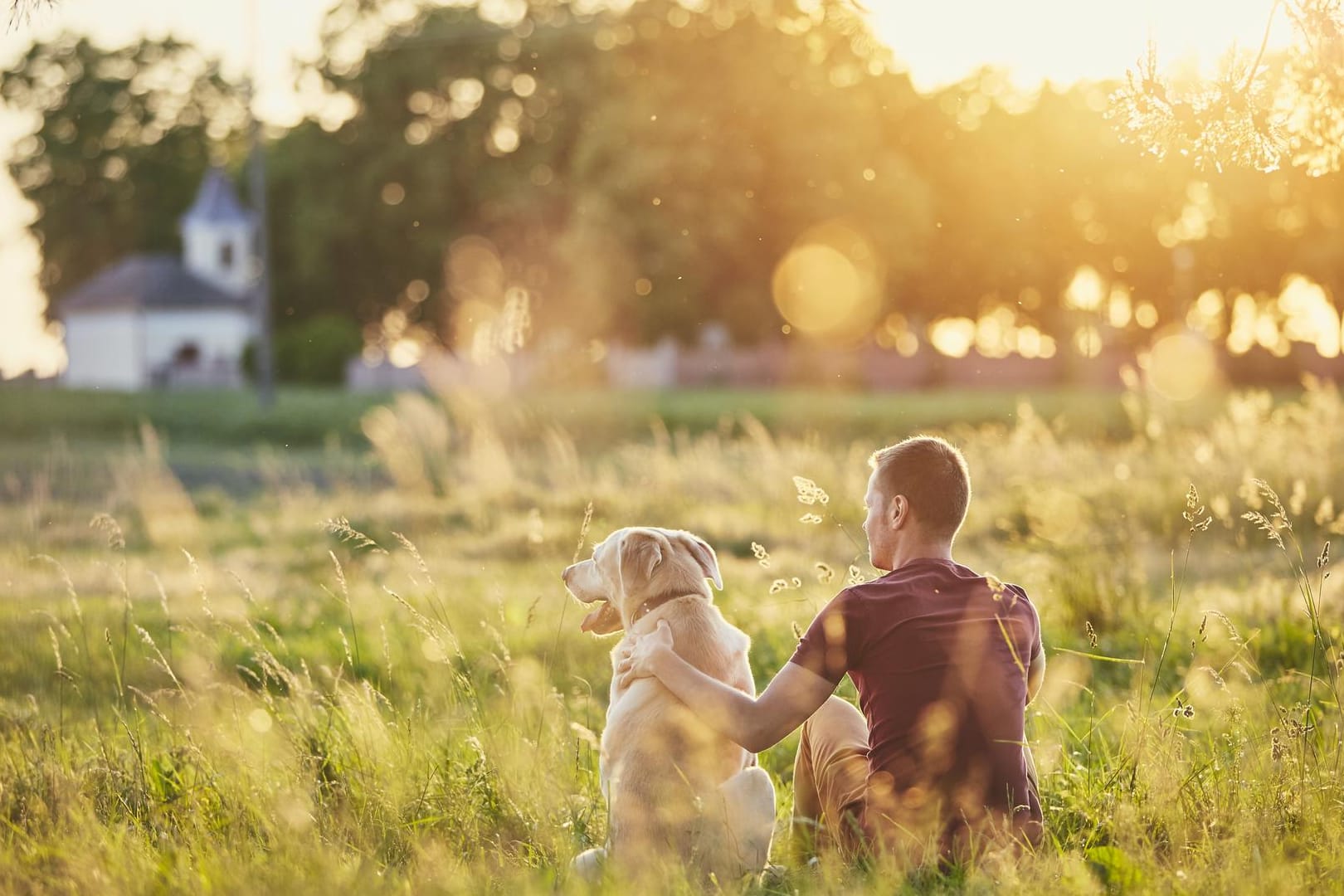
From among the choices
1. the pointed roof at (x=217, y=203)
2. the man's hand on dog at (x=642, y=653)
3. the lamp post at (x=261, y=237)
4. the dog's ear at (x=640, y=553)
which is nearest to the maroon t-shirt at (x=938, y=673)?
the man's hand on dog at (x=642, y=653)

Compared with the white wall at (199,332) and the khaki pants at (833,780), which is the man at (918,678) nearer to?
the khaki pants at (833,780)

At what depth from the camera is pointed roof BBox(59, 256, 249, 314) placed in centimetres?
6912

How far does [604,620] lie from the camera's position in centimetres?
420

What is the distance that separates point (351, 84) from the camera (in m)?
48.3

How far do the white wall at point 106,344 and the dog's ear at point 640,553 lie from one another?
70139mm

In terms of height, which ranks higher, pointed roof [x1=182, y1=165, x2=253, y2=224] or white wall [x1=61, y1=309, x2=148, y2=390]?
pointed roof [x1=182, y1=165, x2=253, y2=224]

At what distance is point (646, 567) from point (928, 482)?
822mm

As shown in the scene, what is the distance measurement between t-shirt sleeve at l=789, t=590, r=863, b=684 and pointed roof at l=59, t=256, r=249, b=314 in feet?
233

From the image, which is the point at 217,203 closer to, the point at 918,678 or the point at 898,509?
the point at 898,509

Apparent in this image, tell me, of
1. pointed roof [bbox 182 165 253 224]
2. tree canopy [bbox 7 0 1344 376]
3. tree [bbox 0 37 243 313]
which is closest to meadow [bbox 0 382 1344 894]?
tree canopy [bbox 7 0 1344 376]

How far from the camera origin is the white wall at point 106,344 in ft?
227

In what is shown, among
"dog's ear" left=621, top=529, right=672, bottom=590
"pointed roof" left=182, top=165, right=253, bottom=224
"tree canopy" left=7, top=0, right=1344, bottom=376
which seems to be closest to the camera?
"dog's ear" left=621, top=529, right=672, bottom=590

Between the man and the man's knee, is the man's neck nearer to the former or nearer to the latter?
the man

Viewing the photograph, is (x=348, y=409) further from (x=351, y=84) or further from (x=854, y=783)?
(x=854, y=783)
